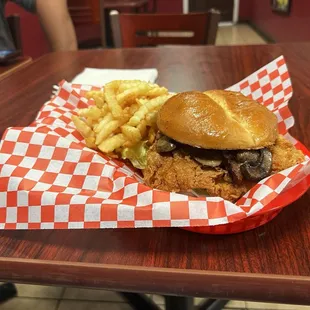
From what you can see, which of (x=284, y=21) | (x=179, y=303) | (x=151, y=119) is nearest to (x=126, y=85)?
(x=151, y=119)

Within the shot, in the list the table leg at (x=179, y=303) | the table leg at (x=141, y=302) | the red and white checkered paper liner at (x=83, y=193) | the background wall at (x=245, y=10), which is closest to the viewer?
the red and white checkered paper liner at (x=83, y=193)

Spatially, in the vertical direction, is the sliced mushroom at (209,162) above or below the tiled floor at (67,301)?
above

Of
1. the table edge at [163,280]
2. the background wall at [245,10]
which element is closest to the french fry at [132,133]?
the table edge at [163,280]

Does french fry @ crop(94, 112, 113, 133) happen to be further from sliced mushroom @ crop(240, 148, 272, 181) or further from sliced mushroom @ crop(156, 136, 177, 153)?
sliced mushroom @ crop(240, 148, 272, 181)

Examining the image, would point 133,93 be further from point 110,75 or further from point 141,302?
point 141,302

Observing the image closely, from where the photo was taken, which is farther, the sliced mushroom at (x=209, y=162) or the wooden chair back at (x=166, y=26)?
the wooden chair back at (x=166, y=26)

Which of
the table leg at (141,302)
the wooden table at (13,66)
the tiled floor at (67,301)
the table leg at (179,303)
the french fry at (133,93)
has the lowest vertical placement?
the tiled floor at (67,301)

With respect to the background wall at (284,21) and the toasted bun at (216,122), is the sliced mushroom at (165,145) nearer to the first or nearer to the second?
the toasted bun at (216,122)
